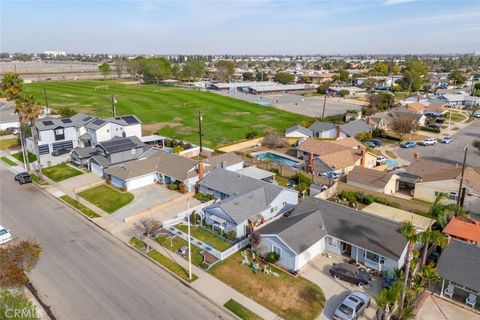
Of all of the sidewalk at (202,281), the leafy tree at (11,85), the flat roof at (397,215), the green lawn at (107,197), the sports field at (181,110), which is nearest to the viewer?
the sidewalk at (202,281)

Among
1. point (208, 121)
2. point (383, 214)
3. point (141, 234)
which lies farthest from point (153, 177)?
point (208, 121)

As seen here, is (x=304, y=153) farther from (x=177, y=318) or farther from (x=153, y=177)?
(x=177, y=318)

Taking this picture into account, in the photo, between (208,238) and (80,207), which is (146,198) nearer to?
(80,207)

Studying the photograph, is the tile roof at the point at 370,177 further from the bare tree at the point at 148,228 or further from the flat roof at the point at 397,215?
the bare tree at the point at 148,228

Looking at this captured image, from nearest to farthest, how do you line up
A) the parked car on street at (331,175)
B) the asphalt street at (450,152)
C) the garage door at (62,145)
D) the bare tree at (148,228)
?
the bare tree at (148,228) → the parked car on street at (331,175) → the asphalt street at (450,152) → the garage door at (62,145)

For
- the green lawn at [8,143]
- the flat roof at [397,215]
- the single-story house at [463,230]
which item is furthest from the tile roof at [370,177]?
the green lawn at [8,143]

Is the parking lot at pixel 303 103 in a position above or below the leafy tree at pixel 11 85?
below

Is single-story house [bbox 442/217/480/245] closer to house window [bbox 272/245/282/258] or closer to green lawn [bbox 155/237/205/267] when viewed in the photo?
house window [bbox 272/245/282/258]
